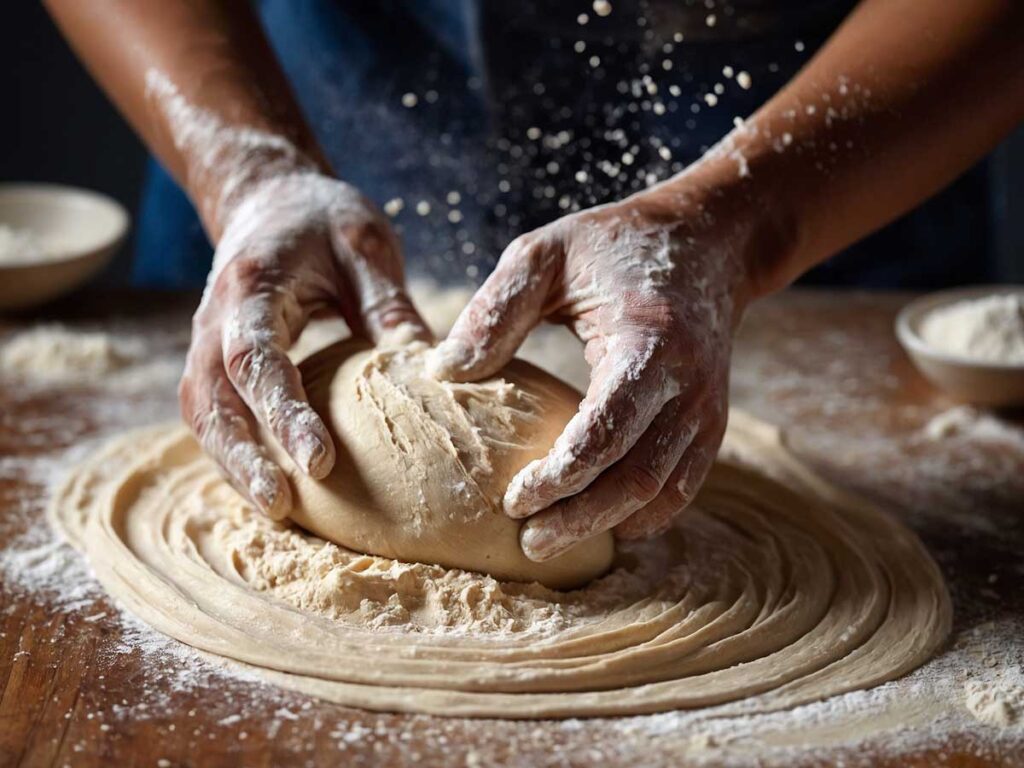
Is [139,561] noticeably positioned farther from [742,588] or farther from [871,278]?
[871,278]

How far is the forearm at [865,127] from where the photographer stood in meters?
1.68

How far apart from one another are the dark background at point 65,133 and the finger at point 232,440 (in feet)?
9.23

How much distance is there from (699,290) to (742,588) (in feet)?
1.34

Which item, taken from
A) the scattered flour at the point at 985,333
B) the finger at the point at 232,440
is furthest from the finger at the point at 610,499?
the scattered flour at the point at 985,333

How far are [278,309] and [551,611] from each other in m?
0.58

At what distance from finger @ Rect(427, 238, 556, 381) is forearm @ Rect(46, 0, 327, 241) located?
552 millimetres

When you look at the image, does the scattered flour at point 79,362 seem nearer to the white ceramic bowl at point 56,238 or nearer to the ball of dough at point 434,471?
the white ceramic bowl at point 56,238

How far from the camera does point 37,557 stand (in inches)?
65.1

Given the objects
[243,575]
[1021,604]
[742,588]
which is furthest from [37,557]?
[1021,604]

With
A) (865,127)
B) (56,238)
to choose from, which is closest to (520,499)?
(865,127)

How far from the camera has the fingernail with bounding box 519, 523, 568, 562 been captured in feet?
4.71

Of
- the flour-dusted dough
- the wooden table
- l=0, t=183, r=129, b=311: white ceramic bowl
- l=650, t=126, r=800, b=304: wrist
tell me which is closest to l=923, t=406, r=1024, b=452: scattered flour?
the wooden table

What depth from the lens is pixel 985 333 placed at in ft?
7.36

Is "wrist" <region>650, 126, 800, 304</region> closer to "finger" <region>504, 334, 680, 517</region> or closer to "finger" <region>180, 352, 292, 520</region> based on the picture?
"finger" <region>504, 334, 680, 517</region>
